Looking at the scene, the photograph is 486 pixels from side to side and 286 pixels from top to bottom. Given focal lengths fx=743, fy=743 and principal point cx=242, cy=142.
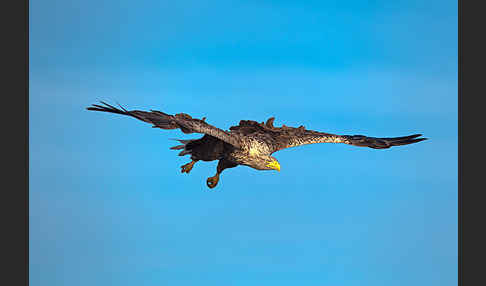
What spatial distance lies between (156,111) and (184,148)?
3.39m

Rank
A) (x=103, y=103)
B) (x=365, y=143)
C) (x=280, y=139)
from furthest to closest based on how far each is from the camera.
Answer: (x=365, y=143) < (x=280, y=139) < (x=103, y=103)

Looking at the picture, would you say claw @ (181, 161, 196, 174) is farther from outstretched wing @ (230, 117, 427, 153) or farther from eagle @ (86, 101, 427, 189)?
outstretched wing @ (230, 117, 427, 153)

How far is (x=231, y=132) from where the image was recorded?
20.6m

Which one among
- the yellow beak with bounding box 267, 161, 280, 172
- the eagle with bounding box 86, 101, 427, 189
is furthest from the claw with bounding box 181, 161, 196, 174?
the yellow beak with bounding box 267, 161, 280, 172

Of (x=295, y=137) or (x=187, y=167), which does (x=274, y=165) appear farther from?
(x=187, y=167)

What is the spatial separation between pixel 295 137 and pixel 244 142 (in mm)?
2191

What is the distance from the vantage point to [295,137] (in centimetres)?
2173

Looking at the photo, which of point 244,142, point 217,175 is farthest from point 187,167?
point 244,142

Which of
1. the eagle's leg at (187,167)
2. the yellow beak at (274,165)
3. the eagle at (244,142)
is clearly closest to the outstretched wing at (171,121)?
the eagle at (244,142)

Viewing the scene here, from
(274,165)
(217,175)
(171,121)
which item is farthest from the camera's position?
(217,175)

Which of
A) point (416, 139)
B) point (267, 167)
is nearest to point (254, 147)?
point (267, 167)

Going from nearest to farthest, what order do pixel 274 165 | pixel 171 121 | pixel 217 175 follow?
pixel 171 121
pixel 274 165
pixel 217 175

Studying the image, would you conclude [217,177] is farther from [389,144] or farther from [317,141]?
[389,144]

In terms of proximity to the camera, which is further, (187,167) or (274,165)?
(187,167)
